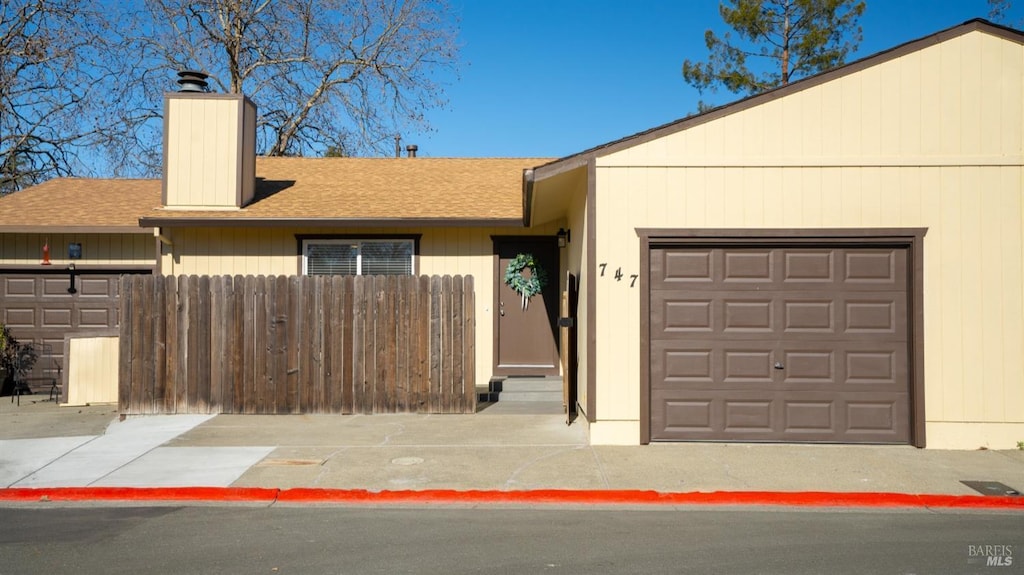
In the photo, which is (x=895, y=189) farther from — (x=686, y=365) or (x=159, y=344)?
(x=159, y=344)

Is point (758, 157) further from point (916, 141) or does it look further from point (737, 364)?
point (737, 364)

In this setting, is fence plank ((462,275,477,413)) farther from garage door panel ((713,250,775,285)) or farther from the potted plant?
the potted plant

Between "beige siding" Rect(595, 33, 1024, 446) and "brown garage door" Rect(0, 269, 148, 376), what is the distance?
945 centimetres

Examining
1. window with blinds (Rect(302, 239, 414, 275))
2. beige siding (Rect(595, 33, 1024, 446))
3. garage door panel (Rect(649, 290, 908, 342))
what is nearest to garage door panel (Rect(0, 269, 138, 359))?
Answer: window with blinds (Rect(302, 239, 414, 275))

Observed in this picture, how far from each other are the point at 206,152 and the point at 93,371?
4.03 meters

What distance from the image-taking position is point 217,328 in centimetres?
1166

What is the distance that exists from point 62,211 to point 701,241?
11726mm

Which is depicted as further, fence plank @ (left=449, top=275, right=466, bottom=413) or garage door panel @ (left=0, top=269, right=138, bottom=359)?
garage door panel @ (left=0, top=269, right=138, bottom=359)

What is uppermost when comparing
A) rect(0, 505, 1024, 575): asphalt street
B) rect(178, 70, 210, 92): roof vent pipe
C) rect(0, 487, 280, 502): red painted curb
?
rect(178, 70, 210, 92): roof vent pipe

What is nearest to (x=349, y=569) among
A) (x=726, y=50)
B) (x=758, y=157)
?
(x=758, y=157)

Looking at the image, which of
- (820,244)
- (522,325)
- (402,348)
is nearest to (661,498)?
(820,244)

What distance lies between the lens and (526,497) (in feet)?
24.7

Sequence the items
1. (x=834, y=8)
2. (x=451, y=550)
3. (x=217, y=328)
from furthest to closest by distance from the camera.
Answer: (x=834, y=8), (x=217, y=328), (x=451, y=550)

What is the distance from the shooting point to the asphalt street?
566 cm
